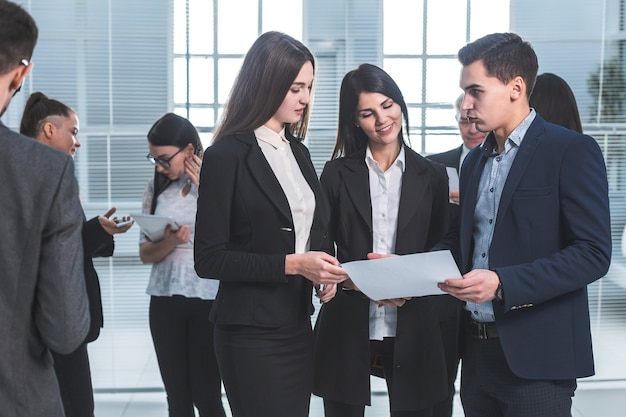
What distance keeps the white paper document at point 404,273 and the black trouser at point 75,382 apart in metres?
1.13

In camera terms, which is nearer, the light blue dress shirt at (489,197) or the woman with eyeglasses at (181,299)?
the light blue dress shirt at (489,197)

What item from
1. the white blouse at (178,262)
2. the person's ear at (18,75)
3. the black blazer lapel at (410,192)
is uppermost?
the person's ear at (18,75)

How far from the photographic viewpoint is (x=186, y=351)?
9.56 ft

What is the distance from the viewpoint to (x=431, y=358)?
230 centimetres

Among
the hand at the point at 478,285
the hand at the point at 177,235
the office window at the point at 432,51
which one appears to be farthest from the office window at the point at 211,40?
the hand at the point at 478,285

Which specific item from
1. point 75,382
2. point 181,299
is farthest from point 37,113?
point 75,382

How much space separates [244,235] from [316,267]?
0.23 meters

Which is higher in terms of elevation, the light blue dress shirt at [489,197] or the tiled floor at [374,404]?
the light blue dress shirt at [489,197]

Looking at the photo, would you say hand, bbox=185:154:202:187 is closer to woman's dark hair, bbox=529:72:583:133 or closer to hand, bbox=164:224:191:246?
hand, bbox=164:224:191:246

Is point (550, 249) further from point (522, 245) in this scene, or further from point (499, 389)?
point (499, 389)

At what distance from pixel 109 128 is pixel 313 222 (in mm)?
2129

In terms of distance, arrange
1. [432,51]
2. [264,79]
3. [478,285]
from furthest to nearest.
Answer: [432,51] → [264,79] → [478,285]

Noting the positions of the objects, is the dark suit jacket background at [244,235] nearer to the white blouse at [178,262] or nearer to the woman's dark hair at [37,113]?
the white blouse at [178,262]

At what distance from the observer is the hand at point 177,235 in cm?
291
